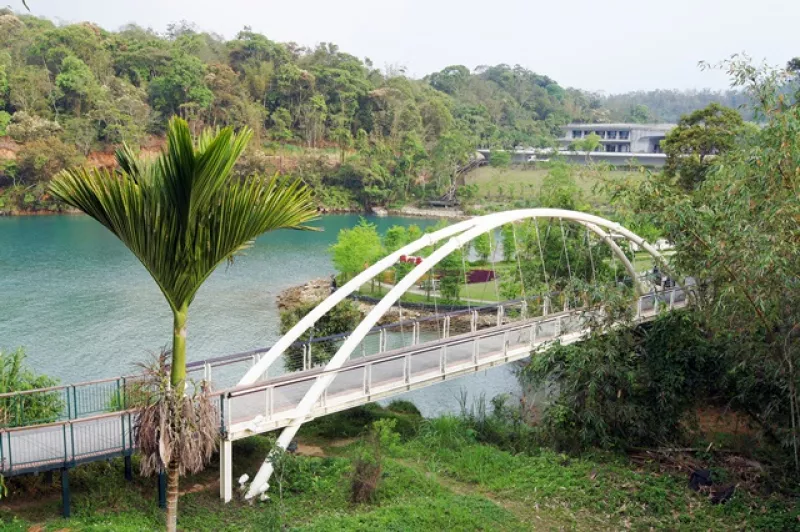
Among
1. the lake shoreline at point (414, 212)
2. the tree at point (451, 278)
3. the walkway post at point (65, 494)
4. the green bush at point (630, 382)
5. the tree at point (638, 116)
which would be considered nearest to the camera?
the walkway post at point (65, 494)

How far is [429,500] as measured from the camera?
29.4 feet

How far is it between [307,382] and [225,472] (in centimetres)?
214

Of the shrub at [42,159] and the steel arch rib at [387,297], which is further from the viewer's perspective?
the shrub at [42,159]

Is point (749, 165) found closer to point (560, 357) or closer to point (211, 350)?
point (560, 357)

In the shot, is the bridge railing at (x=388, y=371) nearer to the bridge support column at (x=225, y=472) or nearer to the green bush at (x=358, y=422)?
the bridge support column at (x=225, y=472)

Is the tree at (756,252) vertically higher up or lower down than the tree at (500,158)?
lower down

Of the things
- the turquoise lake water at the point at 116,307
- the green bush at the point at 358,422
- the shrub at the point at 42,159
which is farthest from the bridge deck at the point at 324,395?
the shrub at the point at 42,159

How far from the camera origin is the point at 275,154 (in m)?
58.7

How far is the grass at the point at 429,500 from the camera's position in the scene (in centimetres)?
820

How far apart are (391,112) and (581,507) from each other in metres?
59.1

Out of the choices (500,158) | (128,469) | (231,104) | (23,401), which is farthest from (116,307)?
(500,158)

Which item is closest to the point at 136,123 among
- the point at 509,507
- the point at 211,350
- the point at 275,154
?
the point at 275,154

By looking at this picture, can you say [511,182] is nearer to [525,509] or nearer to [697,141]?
[697,141]

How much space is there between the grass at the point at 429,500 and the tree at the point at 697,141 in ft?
41.9
